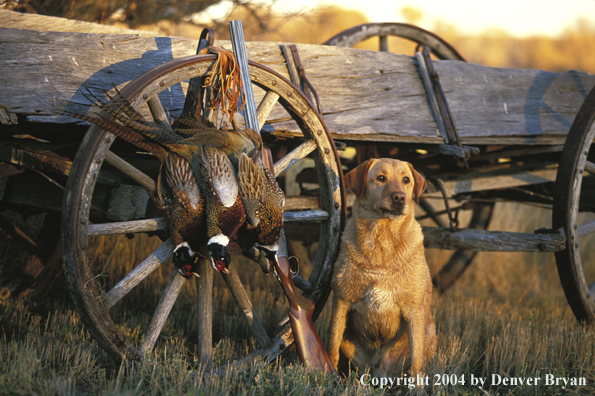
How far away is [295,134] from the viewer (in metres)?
2.83

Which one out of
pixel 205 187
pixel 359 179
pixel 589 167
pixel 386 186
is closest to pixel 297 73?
pixel 359 179

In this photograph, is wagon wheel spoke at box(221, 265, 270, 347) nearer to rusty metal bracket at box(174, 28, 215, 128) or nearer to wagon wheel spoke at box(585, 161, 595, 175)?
rusty metal bracket at box(174, 28, 215, 128)

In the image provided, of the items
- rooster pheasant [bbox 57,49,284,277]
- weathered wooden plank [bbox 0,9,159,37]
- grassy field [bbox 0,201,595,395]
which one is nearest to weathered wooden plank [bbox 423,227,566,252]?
grassy field [bbox 0,201,595,395]

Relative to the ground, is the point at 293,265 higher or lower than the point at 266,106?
lower

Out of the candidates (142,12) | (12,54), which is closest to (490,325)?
(12,54)

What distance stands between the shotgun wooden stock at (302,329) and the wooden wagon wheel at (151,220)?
193mm

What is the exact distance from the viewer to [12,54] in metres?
2.24

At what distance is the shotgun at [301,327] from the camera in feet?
7.76

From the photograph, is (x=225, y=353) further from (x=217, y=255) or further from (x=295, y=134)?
(x=295, y=134)

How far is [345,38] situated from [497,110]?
1.42 meters

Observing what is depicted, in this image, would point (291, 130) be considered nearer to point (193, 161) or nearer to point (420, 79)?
point (193, 161)

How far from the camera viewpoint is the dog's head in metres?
2.51

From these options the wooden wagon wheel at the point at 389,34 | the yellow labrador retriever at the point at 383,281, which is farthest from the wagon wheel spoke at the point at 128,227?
the wooden wagon wheel at the point at 389,34

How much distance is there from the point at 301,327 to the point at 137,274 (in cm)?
84
